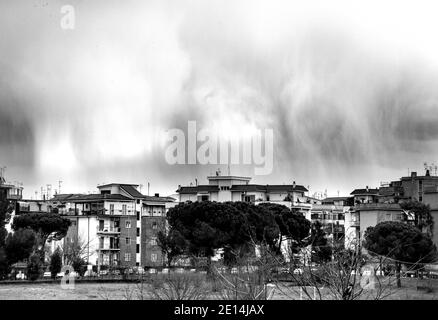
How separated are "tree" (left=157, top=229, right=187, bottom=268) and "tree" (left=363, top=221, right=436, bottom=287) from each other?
8077 mm

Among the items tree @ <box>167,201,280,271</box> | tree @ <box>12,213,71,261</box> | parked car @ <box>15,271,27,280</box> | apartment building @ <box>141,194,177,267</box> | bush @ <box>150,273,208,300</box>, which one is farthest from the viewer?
apartment building @ <box>141,194,177,267</box>

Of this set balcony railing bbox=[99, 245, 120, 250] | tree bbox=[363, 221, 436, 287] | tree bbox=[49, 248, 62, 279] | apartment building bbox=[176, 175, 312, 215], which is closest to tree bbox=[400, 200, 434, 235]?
tree bbox=[363, 221, 436, 287]

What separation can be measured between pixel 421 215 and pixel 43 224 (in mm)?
17855

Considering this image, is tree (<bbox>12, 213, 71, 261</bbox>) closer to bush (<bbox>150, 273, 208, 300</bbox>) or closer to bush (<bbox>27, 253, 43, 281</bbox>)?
bush (<bbox>27, 253, 43, 281</bbox>)

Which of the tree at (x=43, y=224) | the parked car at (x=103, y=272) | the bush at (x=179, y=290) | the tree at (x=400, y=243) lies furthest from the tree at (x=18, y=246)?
the tree at (x=400, y=243)

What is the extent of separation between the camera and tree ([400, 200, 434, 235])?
35.6 metres

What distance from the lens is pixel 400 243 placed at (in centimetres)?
2862

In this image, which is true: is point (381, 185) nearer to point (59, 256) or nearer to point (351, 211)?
point (351, 211)

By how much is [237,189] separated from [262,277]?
1396 inches

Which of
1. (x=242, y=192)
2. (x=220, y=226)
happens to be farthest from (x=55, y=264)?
(x=242, y=192)

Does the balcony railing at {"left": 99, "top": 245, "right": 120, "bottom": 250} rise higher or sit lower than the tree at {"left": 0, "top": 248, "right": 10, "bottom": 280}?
higher

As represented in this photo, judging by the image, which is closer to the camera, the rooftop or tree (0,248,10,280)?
tree (0,248,10,280)

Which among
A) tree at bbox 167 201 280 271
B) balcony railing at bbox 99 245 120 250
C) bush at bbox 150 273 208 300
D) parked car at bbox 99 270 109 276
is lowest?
parked car at bbox 99 270 109 276
